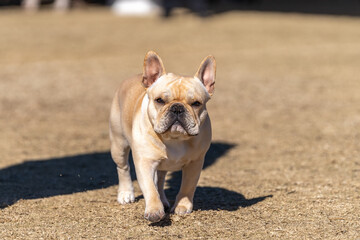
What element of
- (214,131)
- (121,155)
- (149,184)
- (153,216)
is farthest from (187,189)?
(214,131)

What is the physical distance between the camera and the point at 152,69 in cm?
514

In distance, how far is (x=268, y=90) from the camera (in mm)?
12812

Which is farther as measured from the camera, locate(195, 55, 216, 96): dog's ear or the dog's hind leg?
the dog's hind leg

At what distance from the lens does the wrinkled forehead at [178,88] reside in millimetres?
4855

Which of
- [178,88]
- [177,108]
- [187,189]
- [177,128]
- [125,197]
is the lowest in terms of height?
[125,197]

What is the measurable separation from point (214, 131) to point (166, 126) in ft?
17.0

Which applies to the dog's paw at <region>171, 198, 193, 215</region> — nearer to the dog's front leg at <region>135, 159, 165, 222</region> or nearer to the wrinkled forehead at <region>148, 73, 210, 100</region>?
the dog's front leg at <region>135, 159, 165, 222</region>

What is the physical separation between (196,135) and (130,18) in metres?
20.6

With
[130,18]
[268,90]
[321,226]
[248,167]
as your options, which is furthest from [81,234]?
[130,18]

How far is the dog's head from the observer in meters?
4.75

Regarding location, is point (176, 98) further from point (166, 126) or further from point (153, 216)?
point (153, 216)

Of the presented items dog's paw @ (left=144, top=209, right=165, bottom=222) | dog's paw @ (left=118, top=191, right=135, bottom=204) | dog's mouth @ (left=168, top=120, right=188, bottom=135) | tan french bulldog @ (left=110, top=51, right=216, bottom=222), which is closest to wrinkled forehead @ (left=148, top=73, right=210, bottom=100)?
tan french bulldog @ (left=110, top=51, right=216, bottom=222)

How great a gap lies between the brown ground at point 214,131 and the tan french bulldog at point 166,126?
283 mm

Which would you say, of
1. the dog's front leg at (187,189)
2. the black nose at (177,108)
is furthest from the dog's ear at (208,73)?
the dog's front leg at (187,189)
